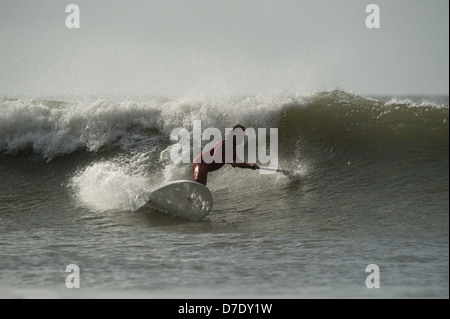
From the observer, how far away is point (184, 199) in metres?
7.40

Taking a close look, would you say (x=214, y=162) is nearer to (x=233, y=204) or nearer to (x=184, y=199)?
(x=233, y=204)

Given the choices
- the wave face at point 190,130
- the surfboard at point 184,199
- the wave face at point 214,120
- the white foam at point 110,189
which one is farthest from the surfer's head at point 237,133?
the wave face at point 214,120

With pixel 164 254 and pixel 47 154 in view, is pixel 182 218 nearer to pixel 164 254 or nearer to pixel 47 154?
pixel 164 254

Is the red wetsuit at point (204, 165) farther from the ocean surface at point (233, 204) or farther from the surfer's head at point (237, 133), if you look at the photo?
the ocean surface at point (233, 204)

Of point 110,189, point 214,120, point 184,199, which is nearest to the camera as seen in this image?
point 184,199

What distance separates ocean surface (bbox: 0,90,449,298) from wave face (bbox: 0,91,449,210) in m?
0.03

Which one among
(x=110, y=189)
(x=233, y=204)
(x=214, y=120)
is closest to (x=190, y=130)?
(x=214, y=120)

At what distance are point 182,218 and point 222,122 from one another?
13.4 feet

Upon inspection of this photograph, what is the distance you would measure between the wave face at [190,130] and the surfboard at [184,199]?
39cm

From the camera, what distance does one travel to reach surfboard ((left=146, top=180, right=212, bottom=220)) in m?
7.31

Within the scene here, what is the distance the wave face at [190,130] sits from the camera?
8.65m

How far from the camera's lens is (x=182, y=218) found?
737cm

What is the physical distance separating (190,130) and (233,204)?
3.68 metres
